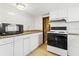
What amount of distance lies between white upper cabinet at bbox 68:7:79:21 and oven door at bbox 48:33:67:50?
600 millimetres

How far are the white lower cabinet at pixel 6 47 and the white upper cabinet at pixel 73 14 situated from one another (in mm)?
1984

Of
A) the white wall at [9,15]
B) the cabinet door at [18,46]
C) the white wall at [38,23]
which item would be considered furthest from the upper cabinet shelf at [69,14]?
the white wall at [38,23]

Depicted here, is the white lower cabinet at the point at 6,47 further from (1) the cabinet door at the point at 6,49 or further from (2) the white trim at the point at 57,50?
(2) the white trim at the point at 57,50

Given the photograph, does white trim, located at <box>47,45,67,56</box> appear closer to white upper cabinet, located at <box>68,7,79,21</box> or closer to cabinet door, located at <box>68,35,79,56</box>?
cabinet door, located at <box>68,35,79,56</box>

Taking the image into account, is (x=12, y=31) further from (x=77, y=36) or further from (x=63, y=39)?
(x=77, y=36)

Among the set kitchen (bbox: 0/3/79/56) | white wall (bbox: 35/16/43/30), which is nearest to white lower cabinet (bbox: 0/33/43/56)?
kitchen (bbox: 0/3/79/56)

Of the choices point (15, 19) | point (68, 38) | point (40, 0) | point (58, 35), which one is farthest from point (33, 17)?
point (40, 0)

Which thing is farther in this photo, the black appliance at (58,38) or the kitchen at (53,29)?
the black appliance at (58,38)

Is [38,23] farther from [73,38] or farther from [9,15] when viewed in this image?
[73,38]

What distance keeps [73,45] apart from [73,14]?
3.24 ft

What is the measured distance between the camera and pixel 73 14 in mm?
2746

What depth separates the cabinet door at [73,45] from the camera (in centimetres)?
259

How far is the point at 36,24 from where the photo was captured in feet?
16.8

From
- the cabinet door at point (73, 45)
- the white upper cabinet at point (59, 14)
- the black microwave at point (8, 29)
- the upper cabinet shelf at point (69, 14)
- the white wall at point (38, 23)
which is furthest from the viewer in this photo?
the white wall at point (38, 23)
